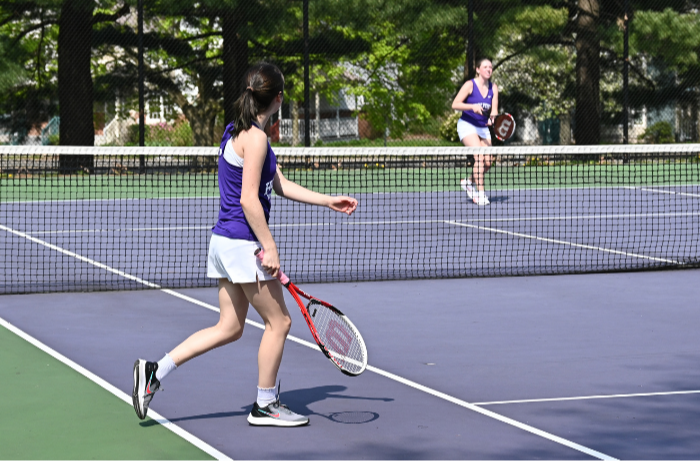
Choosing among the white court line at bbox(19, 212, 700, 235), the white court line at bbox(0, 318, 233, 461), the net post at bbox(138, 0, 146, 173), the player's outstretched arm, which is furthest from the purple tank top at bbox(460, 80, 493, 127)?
the player's outstretched arm

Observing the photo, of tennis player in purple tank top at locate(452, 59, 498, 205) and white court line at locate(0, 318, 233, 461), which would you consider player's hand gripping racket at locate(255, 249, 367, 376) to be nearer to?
white court line at locate(0, 318, 233, 461)

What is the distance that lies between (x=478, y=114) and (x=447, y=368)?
878 centimetres

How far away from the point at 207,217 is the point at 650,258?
5.38 m

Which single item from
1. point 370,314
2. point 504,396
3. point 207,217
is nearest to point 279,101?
point 504,396

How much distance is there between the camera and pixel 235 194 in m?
4.40

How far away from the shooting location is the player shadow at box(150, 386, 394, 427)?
4.57 meters

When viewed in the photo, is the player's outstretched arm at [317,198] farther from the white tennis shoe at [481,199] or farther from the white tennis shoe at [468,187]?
the white tennis shoe at [468,187]

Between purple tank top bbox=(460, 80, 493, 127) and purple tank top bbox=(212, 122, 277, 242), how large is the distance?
958 centimetres

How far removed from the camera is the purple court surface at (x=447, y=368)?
14.0 feet

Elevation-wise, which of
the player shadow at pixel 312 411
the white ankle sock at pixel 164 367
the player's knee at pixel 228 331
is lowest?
the player shadow at pixel 312 411

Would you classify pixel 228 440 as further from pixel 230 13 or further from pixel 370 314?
pixel 230 13

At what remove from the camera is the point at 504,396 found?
16.1 ft

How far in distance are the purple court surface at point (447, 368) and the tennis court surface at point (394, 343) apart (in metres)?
0.02

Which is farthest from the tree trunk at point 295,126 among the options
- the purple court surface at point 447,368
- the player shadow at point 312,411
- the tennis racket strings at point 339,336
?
the tennis racket strings at point 339,336
